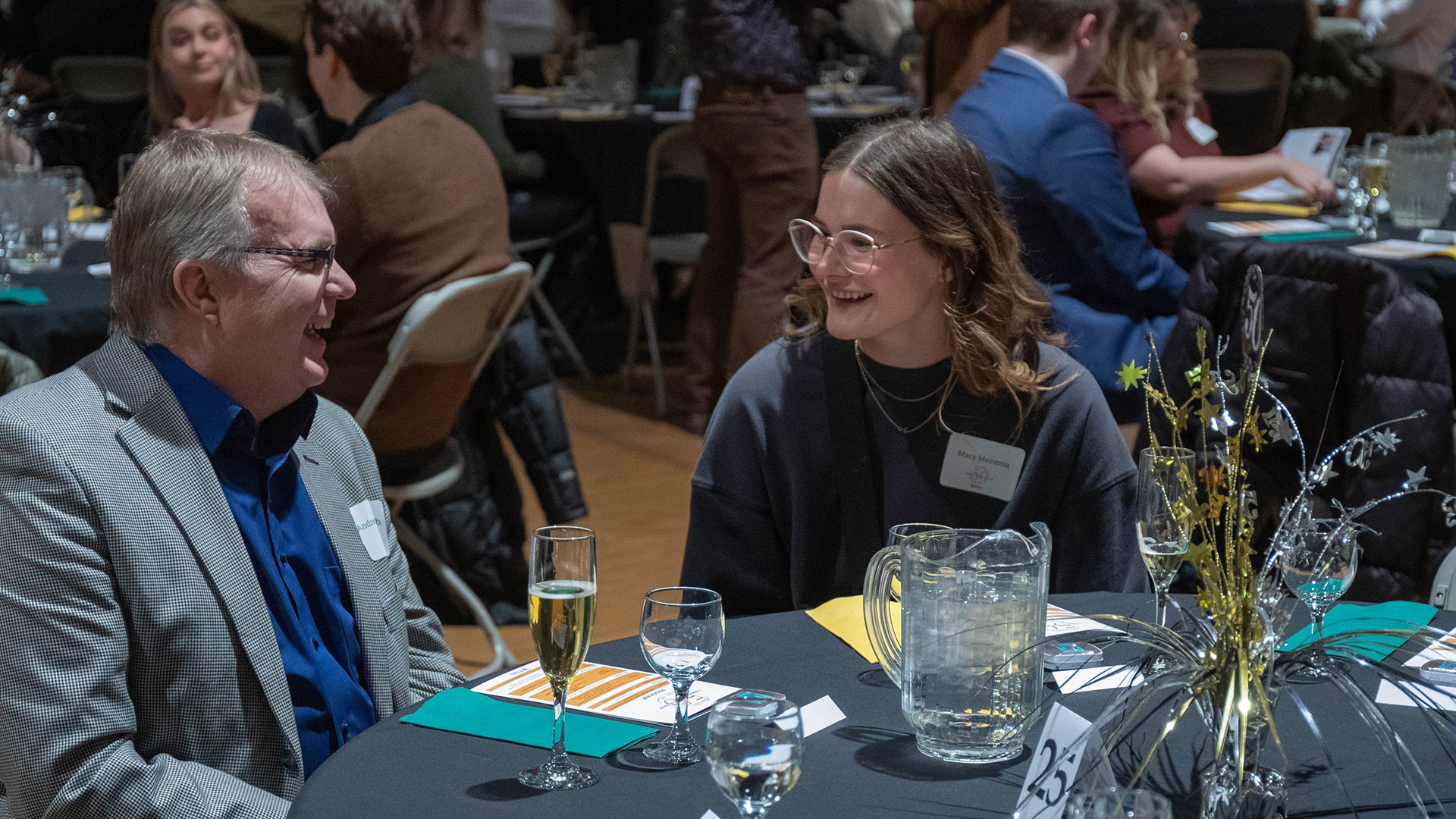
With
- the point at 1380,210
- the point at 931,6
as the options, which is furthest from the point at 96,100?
the point at 1380,210

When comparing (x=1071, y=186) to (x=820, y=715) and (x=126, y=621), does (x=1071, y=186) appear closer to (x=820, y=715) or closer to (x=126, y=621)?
(x=820, y=715)

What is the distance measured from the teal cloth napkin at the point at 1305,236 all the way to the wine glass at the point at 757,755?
322 centimetres

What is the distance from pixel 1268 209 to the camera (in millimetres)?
4418

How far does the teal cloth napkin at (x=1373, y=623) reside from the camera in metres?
1.57

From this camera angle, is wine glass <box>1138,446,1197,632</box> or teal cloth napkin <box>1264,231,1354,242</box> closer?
wine glass <box>1138,446,1197,632</box>

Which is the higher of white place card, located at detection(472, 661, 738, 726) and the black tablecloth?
white place card, located at detection(472, 661, 738, 726)

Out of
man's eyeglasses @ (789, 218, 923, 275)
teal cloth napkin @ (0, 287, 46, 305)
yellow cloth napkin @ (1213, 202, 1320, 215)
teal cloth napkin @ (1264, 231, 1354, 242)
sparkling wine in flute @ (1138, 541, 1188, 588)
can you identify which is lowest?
teal cloth napkin @ (0, 287, 46, 305)

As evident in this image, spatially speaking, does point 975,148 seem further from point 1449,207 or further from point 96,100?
point 96,100

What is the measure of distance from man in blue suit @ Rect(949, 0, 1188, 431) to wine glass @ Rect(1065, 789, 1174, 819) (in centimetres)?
250

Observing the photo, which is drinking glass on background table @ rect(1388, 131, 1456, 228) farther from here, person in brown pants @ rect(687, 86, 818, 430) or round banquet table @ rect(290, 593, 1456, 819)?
round banquet table @ rect(290, 593, 1456, 819)

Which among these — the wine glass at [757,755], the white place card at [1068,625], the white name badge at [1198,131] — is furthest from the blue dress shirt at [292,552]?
the white name badge at [1198,131]

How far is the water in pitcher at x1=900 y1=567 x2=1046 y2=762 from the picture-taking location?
1.28 m

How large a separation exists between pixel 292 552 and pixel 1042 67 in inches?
96.1

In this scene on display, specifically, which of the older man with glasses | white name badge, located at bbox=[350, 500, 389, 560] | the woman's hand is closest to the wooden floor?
white name badge, located at bbox=[350, 500, 389, 560]
